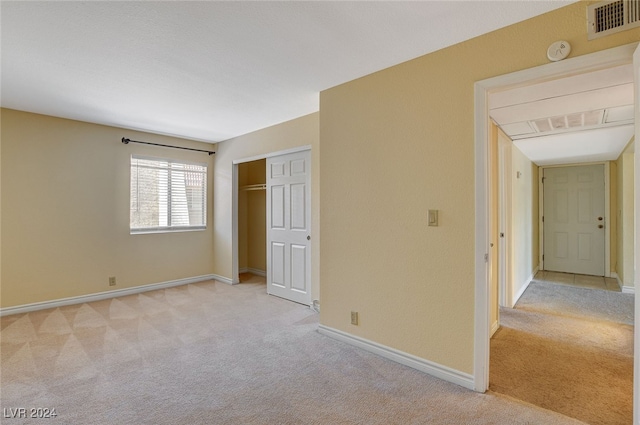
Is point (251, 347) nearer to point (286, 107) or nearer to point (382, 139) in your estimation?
point (382, 139)

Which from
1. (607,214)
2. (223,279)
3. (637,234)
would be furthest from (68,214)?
(607,214)

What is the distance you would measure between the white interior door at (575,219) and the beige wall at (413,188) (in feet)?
18.3

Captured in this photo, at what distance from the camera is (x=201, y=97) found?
333 centimetres

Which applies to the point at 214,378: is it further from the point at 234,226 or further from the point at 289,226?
the point at 234,226

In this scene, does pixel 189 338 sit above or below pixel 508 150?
below

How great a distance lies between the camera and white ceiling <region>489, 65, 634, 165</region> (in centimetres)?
228

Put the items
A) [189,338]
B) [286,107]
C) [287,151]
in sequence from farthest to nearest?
1. [287,151]
2. [286,107]
3. [189,338]

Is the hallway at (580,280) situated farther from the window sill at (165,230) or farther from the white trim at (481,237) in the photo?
the window sill at (165,230)

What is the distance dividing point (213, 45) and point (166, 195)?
3.44m

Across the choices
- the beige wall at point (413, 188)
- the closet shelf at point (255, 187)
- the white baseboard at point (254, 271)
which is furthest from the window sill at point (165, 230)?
the beige wall at point (413, 188)

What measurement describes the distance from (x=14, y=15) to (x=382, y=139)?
2.65 m

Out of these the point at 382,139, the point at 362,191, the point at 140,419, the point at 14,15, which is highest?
the point at 14,15

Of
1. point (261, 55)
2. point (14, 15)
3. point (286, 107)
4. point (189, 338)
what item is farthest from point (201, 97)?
point (189, 338)

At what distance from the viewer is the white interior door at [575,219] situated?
5836 mm
